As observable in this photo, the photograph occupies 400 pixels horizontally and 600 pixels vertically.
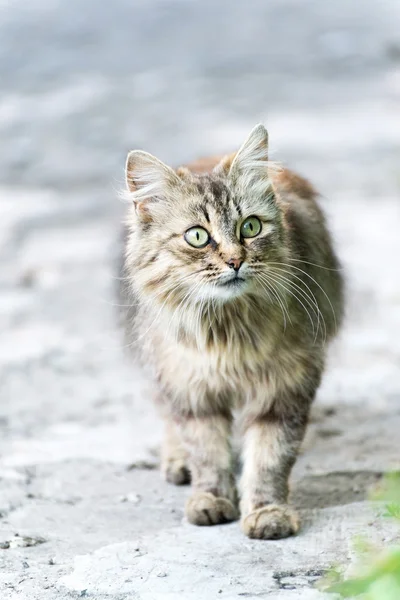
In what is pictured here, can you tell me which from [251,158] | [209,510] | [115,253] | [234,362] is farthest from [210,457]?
[115,253]

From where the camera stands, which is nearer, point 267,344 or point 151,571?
point 151,571

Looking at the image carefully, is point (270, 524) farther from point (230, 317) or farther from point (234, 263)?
point (234, 263)

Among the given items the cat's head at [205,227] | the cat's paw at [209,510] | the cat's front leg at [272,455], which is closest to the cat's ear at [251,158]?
the cat's head at [205,227]

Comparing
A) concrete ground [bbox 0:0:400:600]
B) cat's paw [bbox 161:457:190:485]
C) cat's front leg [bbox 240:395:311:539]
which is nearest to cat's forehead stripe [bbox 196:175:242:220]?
concrete ground [bbox 0:0:400:600]

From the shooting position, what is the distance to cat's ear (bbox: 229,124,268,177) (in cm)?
370

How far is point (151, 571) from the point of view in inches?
126

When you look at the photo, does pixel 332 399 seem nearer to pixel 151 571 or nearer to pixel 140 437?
pixel 140 437

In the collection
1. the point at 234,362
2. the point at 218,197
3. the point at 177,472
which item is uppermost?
the point at 218,197

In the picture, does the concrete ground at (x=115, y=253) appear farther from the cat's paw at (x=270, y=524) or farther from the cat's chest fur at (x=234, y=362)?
the cat's chest fur at (x=234, y=362)

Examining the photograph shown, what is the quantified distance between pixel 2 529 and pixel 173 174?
60.4 inches

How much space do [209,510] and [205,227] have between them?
1.12 meters

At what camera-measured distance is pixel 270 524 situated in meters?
3.56

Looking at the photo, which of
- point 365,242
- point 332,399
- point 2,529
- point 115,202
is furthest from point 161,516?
point 115,202

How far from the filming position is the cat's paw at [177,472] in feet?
14.4
